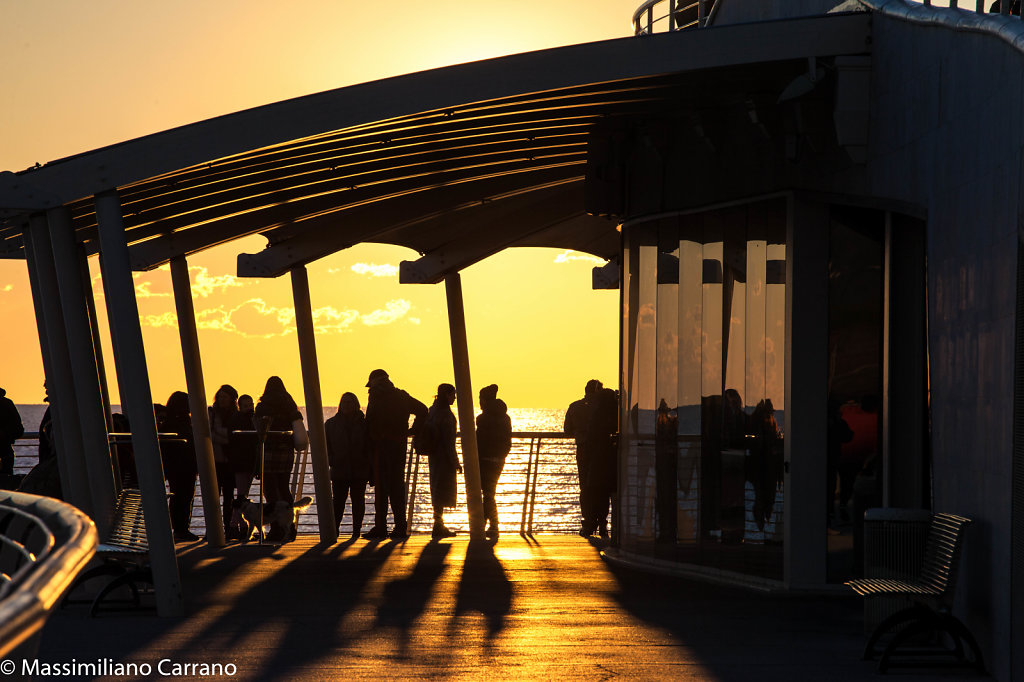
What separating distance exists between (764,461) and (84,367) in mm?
4812

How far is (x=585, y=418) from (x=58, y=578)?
1159 cm

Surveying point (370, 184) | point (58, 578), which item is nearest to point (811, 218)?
point (370, 184)

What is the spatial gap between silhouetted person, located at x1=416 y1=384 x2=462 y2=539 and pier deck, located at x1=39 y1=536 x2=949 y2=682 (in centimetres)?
263

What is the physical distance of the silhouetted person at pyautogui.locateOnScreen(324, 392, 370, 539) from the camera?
13.4 meters

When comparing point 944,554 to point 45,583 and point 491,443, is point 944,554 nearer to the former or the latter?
point 45,583

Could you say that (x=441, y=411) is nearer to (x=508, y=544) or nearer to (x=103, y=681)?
(x=508, y=544)

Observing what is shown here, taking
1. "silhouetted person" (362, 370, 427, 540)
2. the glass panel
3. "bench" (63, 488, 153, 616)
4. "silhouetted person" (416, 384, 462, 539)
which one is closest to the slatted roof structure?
"bench" (63, 488, 153, 616)

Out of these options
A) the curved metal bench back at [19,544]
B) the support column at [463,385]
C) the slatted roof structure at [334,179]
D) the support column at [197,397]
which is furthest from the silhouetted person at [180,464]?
the curved metal bench back at [19,544]

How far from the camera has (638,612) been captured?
27.8ft

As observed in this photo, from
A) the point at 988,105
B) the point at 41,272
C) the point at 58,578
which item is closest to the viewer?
the point at 58,578

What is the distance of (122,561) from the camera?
8617mm

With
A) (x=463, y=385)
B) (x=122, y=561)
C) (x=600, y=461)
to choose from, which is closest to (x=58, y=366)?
(x=122, y=561)

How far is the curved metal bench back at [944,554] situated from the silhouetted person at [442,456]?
715 cm

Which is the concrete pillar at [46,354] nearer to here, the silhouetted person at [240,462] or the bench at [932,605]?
the silhouetted person at [240,462]
